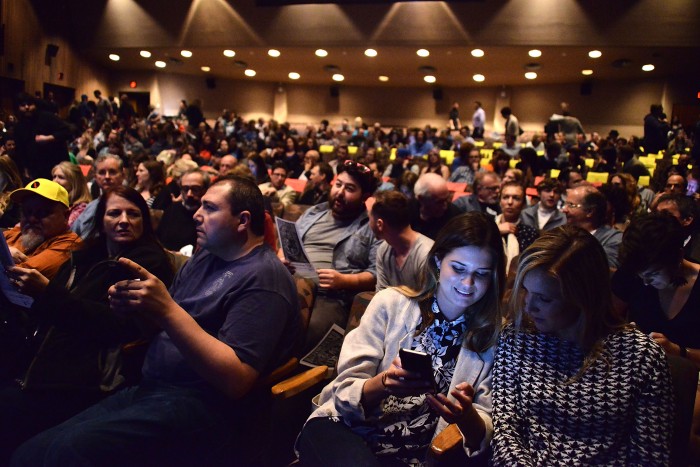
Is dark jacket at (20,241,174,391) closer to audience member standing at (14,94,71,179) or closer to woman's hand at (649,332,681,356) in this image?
woman's hand at (649,332,681,356)

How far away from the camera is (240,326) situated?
189 cm

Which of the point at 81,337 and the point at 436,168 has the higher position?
the point at 436,168

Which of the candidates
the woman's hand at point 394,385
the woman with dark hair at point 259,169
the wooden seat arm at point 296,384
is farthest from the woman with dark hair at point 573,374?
the woman with dark hair at point 259,169

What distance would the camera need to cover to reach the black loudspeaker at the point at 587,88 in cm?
1760

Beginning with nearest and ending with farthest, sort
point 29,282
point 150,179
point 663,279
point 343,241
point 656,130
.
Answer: point 29,282 < point 663,279 < point 343,241 < point 150,179 < point 656,130

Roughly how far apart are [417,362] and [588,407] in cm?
48

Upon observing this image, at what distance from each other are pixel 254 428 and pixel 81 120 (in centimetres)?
1310

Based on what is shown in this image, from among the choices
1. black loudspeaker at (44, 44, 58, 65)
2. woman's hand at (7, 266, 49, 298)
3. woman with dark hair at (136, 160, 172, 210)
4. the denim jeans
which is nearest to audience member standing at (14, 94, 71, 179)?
woman with dark hair at (136, 160, 172, 210)

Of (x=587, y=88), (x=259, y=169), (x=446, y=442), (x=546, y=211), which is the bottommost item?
(x=446, y=442)

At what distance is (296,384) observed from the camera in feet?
6.56

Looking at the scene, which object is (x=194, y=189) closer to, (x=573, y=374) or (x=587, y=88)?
(x=573, y=374)

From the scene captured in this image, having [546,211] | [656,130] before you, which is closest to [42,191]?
[546,211]

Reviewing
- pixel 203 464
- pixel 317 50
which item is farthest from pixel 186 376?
pixel 317 50

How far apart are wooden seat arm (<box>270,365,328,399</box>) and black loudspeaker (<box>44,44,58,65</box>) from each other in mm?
16338
